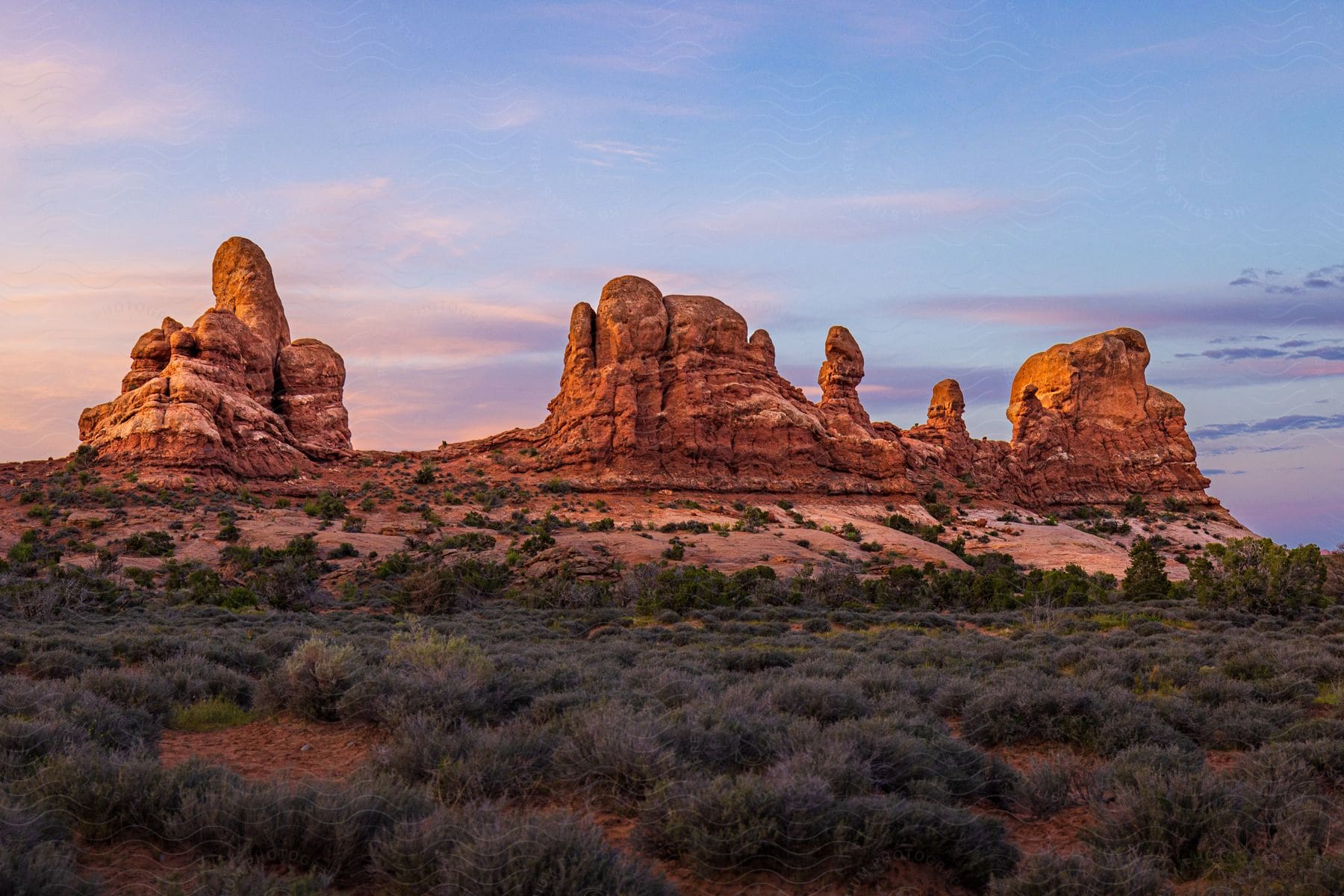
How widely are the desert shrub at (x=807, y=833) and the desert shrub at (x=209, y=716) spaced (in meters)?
5.51

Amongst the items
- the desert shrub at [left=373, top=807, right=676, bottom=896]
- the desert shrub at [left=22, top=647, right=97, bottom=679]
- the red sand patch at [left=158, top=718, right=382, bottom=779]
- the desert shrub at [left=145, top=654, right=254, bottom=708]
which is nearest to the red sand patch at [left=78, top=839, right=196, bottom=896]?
the desert shrub at [left=373, top=807, right=676, bottom=896]

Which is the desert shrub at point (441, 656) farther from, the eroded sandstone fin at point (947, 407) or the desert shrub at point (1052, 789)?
the eroded sandstone fin at point (947, 407)

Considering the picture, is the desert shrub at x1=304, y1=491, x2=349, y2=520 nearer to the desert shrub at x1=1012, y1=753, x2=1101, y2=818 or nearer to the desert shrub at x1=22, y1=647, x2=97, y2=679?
the desert shrub at x1=22, y1=647, x2=97, y2=679

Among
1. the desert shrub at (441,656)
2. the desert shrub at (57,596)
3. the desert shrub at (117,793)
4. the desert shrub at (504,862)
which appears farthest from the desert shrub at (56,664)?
the desert shrub at (57,596)

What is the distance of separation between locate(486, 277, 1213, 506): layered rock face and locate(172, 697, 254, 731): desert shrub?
153 ft

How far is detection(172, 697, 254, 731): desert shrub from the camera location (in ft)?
27.9

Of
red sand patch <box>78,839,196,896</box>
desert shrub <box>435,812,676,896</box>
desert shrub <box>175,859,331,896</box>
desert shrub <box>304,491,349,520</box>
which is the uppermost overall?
desert shrub <box>304,491,349,520</box>

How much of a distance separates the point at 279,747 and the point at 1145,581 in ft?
85.3

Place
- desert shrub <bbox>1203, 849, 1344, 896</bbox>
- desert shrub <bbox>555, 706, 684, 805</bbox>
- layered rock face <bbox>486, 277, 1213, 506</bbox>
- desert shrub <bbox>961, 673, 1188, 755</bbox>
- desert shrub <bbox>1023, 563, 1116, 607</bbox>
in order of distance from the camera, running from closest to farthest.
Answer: desert shrub <bbox>1203, 849, 1344, 896</bbox>
desert shrub <bbox>555, 706, 684, 805</bbox>
desert shrub <bbox>961, 673, 1188, 755</bbox>
desert shrub <bbox>1023, 563, 1116, 607</bbox>
layered rock face <bbox>486, 277, 1213, 506</bbox>

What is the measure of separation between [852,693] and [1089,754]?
7.23ft

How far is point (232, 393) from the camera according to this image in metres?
53.1

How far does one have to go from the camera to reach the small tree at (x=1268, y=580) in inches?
802

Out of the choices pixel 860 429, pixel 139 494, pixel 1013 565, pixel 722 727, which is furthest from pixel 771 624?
pixel 860 429

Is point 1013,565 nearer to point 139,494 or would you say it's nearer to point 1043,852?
point 1043,852
